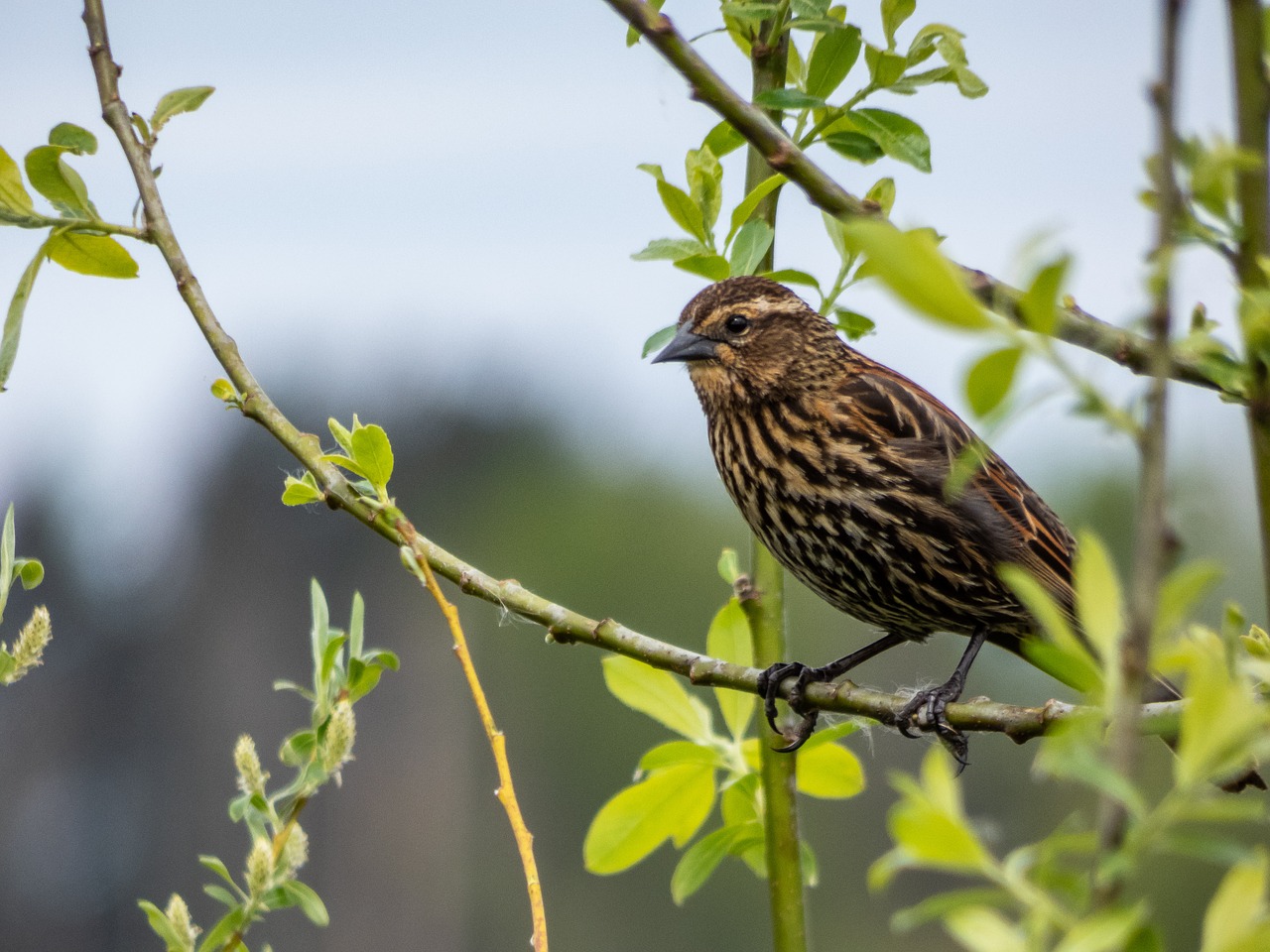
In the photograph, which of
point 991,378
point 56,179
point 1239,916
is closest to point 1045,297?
point 991,378

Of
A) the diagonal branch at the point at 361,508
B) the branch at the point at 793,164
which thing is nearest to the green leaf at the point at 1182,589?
the branch at the point at 793,164

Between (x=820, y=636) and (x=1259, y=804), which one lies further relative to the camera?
(x=820, y=636)

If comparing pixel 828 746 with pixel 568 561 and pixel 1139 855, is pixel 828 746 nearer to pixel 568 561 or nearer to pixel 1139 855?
pixel 1139 855

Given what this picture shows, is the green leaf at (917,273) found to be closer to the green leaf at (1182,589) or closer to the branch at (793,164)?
the green leaf at (1182,589)

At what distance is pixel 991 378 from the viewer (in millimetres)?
666

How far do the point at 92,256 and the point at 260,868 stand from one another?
782 mm

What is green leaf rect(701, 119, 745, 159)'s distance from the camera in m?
2.06

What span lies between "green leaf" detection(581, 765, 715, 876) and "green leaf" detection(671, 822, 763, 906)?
37 mm

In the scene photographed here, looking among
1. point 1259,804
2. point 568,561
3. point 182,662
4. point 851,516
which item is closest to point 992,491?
point 851,516

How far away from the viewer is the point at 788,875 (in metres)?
1.85

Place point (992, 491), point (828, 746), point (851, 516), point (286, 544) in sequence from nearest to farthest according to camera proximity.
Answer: point (828, 746) < point (851, 516) < point (992, 491) < point (286, 544)

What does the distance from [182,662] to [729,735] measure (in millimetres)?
29967

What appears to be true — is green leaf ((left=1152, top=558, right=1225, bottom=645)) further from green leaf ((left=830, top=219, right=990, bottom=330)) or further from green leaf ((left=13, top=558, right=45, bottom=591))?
green leaf ((left=13, top=558, right=45, bottom=591))

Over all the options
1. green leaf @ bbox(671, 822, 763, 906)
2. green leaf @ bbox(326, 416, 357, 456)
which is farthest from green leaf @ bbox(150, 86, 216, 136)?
green leaf @ bbox(671, 822, 763, 906)
